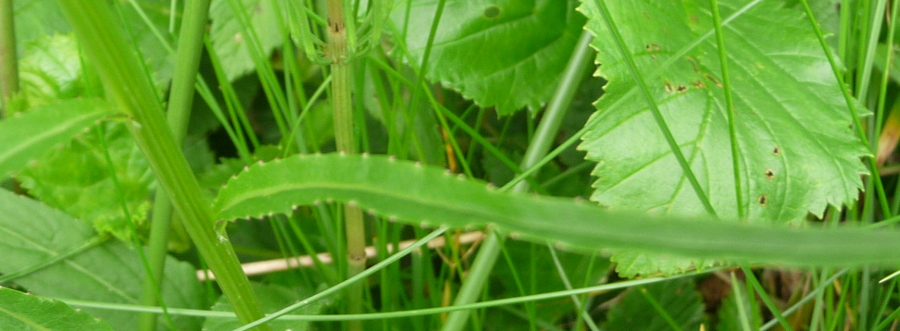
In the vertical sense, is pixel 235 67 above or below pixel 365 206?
above

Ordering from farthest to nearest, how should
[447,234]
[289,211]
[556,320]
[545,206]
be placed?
[556,320] < [447,234] < [289,211] < [545,206]

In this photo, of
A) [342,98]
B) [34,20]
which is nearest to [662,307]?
[342,98]

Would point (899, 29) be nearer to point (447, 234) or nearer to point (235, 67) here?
point (447, 234)

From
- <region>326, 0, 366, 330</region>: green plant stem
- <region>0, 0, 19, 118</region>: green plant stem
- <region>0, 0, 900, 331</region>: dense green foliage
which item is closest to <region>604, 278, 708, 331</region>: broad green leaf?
<region>0, 0, 900, 331</region>: dense green foliage

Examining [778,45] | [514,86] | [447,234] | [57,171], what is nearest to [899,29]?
[778,45]

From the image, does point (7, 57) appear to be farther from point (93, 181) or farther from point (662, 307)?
point (662, 307)

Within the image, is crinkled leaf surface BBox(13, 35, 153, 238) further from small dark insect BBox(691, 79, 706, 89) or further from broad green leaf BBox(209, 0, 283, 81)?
small dark insect BBox(691, 79, 706, 89)
